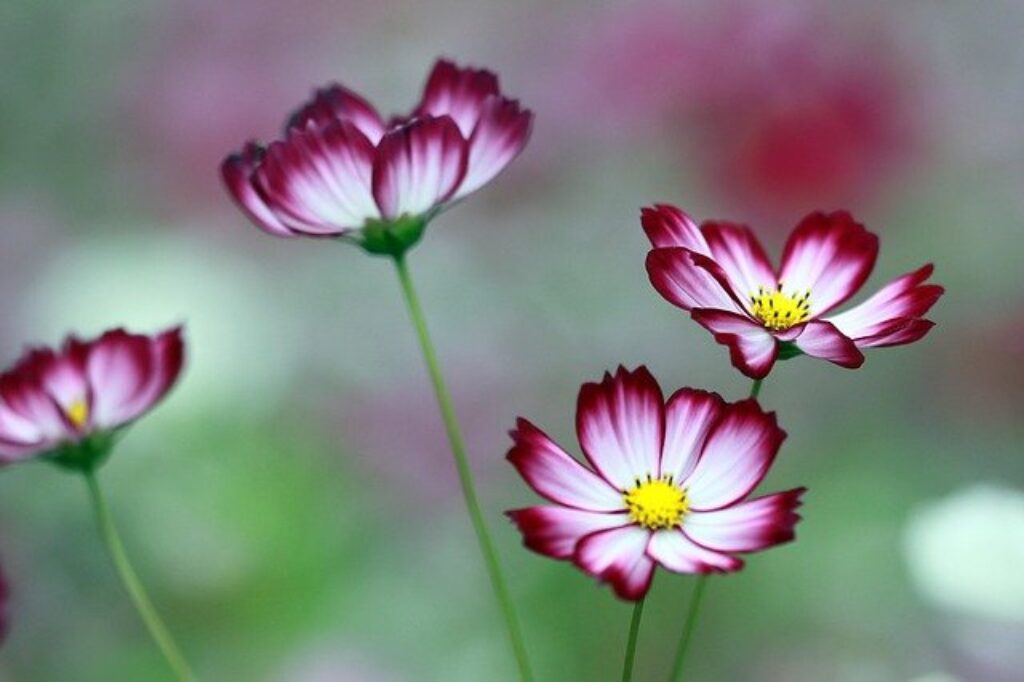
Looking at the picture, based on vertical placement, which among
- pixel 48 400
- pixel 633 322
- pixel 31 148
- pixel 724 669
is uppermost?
pixel 31 148

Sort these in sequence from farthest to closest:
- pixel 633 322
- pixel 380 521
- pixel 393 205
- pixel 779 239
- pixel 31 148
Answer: pixel 31 148, pixel 633 322, pixel 779 239, pixel 380 521, pixel 393 205

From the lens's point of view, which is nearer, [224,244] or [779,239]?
[779,239]

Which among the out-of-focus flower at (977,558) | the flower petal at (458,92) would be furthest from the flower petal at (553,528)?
the out-of-focus flower at (977,558)

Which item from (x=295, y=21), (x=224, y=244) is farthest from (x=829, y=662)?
(x=295, y=21)

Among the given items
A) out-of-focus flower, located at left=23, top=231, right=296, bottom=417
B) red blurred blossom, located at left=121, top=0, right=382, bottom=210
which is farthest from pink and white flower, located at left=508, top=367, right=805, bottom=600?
red blurred blossom, located at left=121, top=0, right=382, bottom=210

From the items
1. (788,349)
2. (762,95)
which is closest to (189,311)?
(762,95)

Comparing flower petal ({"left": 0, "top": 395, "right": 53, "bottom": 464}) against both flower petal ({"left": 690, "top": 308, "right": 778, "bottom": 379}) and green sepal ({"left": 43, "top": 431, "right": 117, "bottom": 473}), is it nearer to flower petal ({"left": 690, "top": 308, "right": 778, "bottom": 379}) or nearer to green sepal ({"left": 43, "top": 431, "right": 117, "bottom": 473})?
green sepal ({"left": 43, "top": 431, "right": 117, "bottom": 473})

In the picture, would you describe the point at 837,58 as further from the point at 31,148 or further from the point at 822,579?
the point at 31,148
